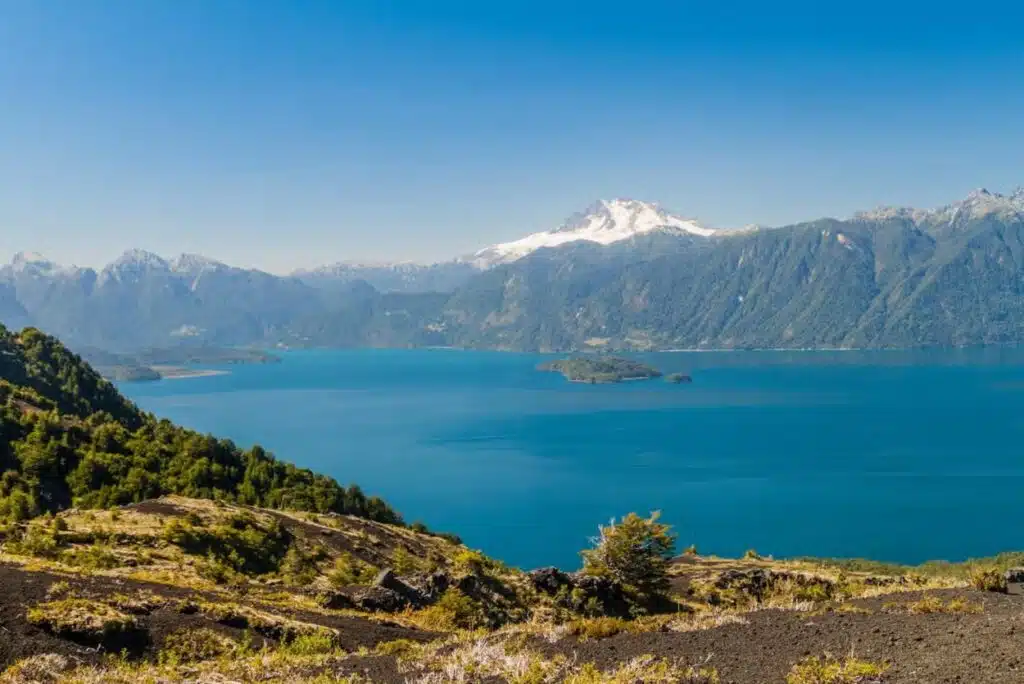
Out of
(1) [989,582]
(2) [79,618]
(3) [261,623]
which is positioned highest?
(2) [79,618]

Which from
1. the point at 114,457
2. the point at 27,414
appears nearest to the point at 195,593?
the point at 114,457

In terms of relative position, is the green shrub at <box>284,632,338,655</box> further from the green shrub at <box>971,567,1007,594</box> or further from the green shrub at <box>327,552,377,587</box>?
the green shrub at <box>971,567,1007,594</box>

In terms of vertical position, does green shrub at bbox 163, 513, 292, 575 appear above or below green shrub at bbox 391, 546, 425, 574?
above

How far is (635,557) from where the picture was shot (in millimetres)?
33531

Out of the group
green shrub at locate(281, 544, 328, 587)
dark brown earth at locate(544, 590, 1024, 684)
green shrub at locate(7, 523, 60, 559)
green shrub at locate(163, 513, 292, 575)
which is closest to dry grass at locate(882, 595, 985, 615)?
dark brown earth at locate(544, 590, 1024, 684)

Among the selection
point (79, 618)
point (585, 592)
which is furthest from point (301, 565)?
point (79, 618)

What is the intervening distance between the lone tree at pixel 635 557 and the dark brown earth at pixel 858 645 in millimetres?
15848

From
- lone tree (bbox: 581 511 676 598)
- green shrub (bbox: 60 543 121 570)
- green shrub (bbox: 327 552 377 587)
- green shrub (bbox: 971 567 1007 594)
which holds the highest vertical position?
green shrub (bbox: 971 567 1007 594)

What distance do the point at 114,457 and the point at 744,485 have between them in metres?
131

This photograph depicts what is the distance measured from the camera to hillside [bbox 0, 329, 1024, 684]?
44.1 ft

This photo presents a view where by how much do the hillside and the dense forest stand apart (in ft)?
0.71

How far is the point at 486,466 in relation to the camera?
7047 inches

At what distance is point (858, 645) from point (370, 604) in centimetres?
1609

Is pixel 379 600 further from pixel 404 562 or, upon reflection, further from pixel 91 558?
pixel 404 562
